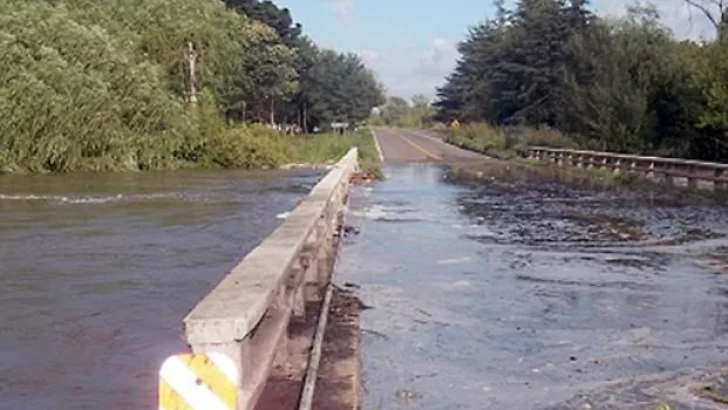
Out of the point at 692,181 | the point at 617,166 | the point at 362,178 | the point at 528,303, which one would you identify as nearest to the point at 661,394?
the point at 528,303

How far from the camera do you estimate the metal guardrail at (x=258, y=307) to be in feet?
17.7

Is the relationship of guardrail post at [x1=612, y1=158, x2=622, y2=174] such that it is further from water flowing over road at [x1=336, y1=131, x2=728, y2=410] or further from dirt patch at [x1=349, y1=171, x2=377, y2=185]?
water flowing over road at [x1=336, y1=131, x2=728, y2=410]

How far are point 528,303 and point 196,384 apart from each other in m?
7.95

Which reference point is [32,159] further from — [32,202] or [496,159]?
[496,159]

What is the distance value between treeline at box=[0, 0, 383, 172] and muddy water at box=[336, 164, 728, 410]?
75.1 ft

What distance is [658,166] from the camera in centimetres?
3550

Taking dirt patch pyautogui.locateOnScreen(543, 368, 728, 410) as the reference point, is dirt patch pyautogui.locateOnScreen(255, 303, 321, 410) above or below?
above

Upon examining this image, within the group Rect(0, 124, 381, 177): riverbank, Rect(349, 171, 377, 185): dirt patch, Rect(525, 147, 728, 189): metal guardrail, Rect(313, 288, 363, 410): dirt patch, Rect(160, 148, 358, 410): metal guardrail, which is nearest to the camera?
Rect(160, 148, 358, 410): metal guardrail

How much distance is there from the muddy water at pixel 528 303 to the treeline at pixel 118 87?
2288 cm

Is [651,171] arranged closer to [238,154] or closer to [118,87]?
[238,154]

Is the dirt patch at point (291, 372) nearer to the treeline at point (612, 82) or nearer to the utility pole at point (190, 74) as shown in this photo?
the treeline at point (612, 82)

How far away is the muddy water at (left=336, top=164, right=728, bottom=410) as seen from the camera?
27.6 feet

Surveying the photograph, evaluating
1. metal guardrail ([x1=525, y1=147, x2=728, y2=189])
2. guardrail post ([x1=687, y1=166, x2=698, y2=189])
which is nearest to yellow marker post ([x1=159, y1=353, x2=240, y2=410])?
metal guardrail ([x1=525, y1=147, x2=728, y2=189])

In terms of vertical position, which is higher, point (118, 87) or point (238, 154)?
point (118, 87)
